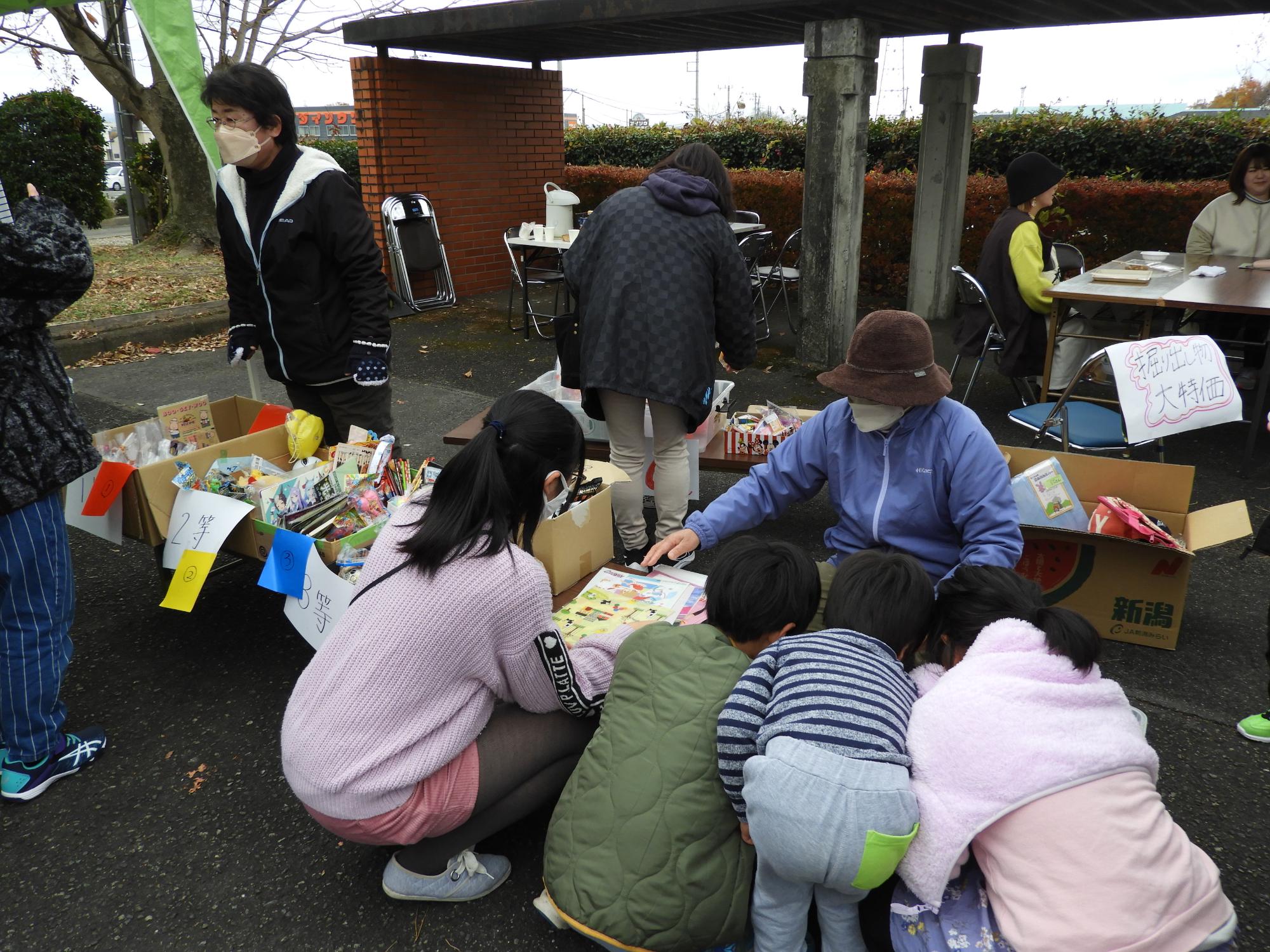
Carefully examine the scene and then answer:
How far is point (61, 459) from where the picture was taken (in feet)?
7.84

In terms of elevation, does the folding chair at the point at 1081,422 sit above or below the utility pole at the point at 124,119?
below

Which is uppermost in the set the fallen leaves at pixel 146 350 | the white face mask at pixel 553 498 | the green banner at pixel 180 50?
the green banner at pixel 180 50

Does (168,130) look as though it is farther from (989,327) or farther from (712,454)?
(989,327)

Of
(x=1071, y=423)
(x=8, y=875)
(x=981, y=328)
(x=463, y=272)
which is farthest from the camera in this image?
(x=463, y=272)

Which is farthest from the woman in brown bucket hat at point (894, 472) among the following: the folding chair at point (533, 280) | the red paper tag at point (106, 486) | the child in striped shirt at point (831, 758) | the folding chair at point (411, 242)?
the folding chair at point (411, 242)

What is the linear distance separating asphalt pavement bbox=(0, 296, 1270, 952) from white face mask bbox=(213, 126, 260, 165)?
5.38 ft

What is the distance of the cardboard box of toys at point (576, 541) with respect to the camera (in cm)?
278

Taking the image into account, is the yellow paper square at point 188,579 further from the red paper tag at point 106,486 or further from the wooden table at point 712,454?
the wooden table at point 712,454

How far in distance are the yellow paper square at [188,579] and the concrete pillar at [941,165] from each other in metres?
7.12

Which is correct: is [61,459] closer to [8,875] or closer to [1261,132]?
[8,875]

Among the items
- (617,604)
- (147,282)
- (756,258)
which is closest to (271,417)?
(617,604)

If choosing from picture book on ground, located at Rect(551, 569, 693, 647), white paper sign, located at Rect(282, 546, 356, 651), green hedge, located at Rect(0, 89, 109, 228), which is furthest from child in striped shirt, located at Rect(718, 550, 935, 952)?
green hedge, located at Rect(0, 89, 109, 228)

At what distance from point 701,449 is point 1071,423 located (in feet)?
5.46

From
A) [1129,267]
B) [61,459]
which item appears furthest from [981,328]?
[61,459]
